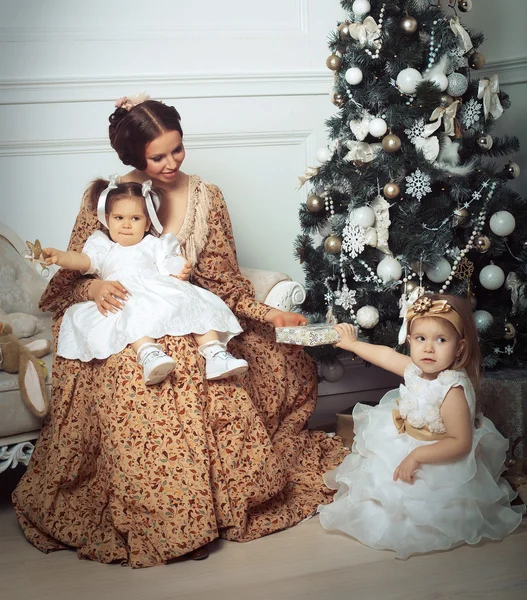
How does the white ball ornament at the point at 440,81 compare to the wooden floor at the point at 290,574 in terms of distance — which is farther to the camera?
the white ball ornament at the point at 440,81

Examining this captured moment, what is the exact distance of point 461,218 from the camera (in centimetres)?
342

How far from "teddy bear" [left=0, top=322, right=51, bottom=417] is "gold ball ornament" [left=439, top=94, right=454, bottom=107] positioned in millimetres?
1842

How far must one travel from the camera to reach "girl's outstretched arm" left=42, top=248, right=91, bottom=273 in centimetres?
284

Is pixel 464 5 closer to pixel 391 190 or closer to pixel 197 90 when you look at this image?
pixel 391 190

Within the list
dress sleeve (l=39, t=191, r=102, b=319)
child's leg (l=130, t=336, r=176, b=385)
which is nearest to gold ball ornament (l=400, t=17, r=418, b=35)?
dress sleeve (l=39, t=191, r=102, b=319)

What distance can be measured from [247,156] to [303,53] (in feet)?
1.94

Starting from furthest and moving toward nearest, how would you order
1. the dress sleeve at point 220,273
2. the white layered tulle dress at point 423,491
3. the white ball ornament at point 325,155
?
the white ball ornament at point 325,155
the dress sleeve at point 220,273
the white layered tulle dress at point 423,491

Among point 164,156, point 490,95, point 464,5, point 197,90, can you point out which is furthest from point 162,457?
point 464,5

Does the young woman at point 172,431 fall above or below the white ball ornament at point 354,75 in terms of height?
below

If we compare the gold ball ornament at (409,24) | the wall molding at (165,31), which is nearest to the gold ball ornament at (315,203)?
the gold ball ornament at (409,24)

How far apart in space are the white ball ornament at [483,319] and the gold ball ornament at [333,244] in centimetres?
64

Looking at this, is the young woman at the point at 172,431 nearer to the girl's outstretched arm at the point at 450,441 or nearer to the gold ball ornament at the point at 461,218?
the girl's outstretched arm at the point at 450,441

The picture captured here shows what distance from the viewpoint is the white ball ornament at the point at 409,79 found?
3.31 meters

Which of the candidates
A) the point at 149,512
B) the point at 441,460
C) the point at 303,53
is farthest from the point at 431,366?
→ the point at 303,53
